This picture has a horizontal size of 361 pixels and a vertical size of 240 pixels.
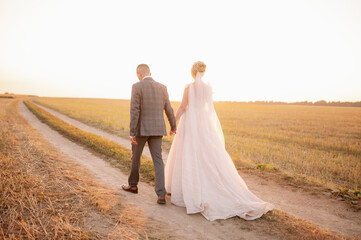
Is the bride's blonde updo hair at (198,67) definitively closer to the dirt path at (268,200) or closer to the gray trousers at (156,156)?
the gray trousers at (156,156)

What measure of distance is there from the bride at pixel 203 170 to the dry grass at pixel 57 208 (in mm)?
1038

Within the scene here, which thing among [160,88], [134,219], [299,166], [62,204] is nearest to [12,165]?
[62,204]

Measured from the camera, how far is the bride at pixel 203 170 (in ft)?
13.5

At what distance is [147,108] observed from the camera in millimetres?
4516

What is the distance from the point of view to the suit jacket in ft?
14.6

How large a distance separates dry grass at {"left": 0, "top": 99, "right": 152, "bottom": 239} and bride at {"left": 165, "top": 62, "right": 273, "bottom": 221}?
3.41 ft

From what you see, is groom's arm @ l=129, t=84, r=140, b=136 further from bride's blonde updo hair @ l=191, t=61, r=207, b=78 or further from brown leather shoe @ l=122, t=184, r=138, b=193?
brown leather shoe @ l=122, t=184, r=138, b=193

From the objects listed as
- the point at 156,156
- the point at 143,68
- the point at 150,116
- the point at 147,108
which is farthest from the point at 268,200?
the point at 143,68

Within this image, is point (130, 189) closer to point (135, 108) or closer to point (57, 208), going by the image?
point (57, 208)

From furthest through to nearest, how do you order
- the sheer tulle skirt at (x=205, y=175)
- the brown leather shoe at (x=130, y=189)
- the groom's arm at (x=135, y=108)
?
the brown leather shoe at (x=130, y=189), the groom's arm at (x=135, y=108), the sheer tulle skirt at (x=205, y=175)

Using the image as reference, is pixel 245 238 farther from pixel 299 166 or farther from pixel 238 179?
pixel 299 166

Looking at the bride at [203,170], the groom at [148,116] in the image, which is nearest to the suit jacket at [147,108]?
the groom at [148,116]

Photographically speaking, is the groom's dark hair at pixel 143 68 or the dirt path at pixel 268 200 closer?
the dirt path at pixel 268 200

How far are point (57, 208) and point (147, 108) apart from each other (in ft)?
7.91
